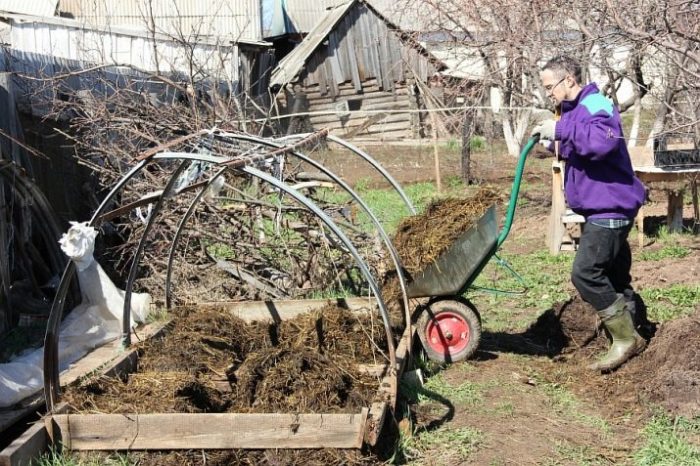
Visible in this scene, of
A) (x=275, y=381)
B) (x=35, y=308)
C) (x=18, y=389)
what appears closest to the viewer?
(x=275, y=381)

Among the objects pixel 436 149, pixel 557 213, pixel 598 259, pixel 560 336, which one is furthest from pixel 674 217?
pixel 598 259

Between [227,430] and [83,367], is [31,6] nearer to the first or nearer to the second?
[83,367]

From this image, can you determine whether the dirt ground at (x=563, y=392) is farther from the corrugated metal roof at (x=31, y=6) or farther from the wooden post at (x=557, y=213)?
the corrugated metal roof at (x=31, y=6)

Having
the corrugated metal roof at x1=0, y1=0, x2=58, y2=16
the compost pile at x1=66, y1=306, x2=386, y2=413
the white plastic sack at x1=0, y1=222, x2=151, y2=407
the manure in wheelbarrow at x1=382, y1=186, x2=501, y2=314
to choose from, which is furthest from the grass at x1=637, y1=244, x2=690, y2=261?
the corrugated metal roof at x1=0, y1=0, x2=58, y2=16

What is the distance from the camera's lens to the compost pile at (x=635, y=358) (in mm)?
4887

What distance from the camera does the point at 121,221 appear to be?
8844 mm

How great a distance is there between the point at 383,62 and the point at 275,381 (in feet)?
71.7

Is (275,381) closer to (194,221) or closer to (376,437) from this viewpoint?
(376,437)

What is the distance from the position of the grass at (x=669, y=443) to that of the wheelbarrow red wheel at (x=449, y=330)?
58.4 inches

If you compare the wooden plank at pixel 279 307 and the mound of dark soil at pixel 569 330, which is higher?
the wooden plank at pixel 279 307

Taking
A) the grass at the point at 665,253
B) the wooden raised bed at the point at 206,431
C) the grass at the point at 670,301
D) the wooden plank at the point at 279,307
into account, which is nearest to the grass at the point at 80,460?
the wooden raised bed at the point at 206,431

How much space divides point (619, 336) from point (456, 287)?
45.0 inches

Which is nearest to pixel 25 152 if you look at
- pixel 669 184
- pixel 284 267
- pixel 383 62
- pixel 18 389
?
pixel 284 267

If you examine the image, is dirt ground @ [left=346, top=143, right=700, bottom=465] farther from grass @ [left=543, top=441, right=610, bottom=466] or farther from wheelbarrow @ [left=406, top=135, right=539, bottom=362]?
wheelbarrow @ [left=406, top=135, right=539, bottom=362]
